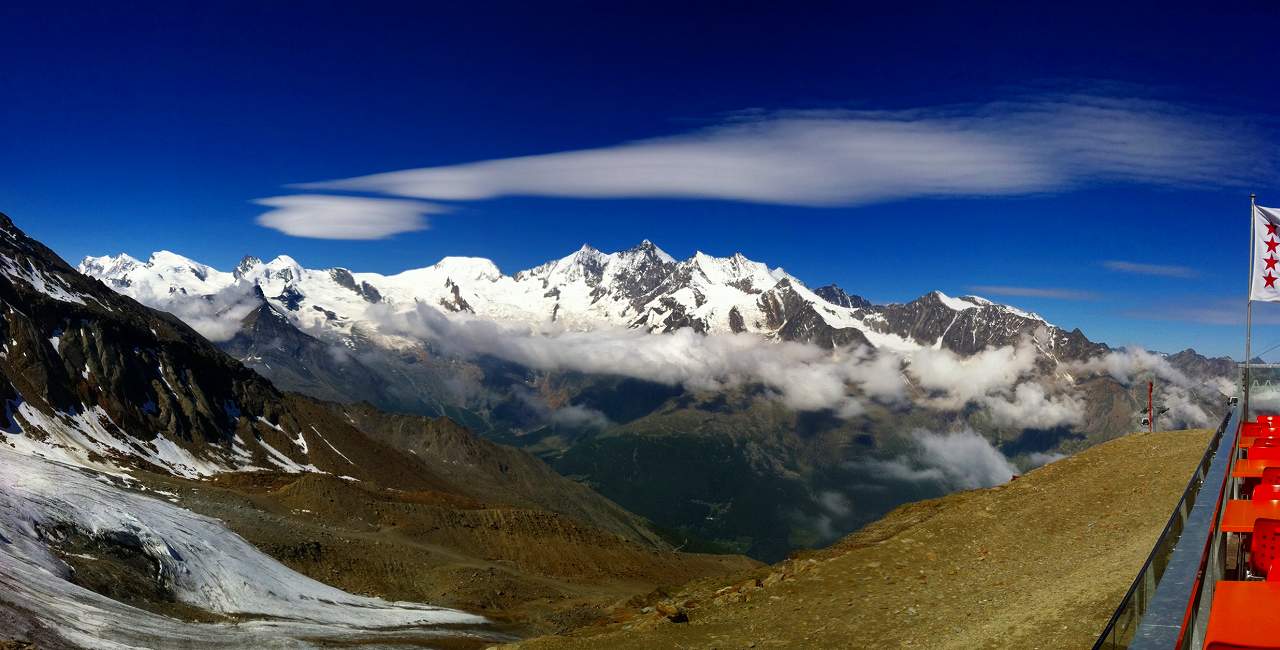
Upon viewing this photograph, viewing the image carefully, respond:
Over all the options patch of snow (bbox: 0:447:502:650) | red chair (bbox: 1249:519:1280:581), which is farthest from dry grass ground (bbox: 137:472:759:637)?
red chair (bbox: 1249:519:1280:581)

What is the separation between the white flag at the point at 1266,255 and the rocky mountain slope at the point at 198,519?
47.2 m

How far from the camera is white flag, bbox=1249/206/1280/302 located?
2650 cm

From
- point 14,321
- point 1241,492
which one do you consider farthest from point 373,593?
point 14,321

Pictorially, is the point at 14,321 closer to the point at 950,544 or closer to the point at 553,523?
the point at 553,523

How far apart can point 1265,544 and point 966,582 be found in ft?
40.4

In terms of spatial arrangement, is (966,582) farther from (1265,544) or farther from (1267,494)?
(1265,544)

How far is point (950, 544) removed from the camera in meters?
26.8

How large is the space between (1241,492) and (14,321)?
165348 mm

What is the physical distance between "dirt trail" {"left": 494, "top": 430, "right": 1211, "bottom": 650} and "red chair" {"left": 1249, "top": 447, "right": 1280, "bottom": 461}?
3921 mm

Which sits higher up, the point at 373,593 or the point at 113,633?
the point at 113,633

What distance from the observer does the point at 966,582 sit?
76.7ft

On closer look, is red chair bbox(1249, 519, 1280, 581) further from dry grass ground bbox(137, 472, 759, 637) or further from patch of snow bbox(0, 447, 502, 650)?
dry grass ground bbox(137, 472, 759, 637)

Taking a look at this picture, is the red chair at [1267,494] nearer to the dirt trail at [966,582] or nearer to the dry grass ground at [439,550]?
the dirt trail at [966,582]

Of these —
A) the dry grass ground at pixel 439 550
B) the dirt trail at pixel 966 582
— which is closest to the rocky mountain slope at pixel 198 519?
the dry grass ground at pixel 439 550
